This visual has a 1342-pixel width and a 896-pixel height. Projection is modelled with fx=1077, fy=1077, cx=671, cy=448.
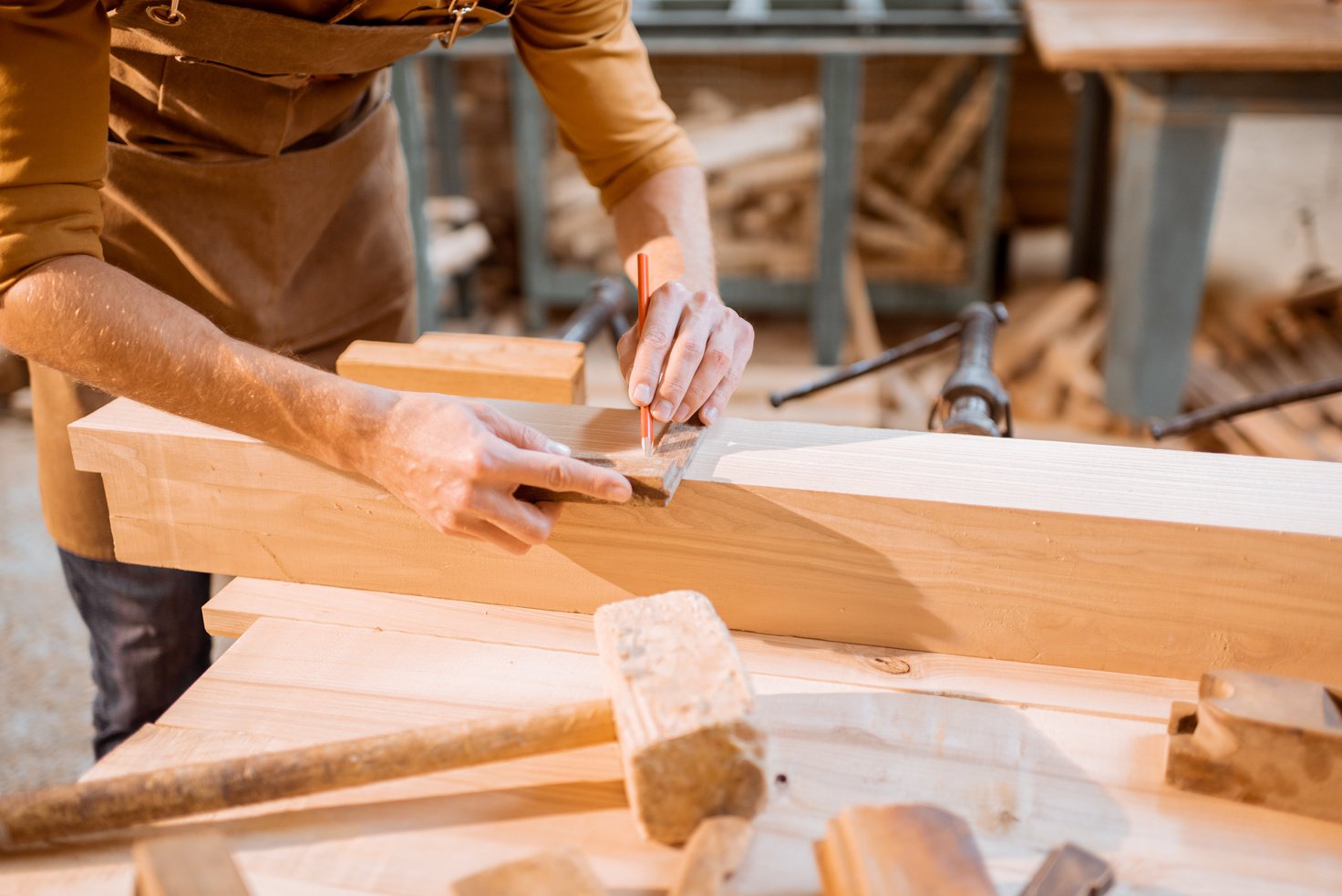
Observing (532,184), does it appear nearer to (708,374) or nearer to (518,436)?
(708,374)

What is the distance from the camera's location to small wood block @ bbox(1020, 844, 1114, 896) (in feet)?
2.94

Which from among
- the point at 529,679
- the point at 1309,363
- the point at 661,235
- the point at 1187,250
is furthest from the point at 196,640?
the point at 1309,363

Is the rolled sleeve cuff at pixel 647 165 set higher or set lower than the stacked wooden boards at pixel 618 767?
higher

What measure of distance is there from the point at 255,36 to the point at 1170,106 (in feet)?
9.08

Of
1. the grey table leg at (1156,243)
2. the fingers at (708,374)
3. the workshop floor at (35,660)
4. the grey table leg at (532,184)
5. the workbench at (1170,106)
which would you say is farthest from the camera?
the grey table leg at (532,184)

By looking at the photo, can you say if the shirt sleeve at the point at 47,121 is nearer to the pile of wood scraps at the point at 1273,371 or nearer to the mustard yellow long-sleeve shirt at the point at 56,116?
the mustard yellow long-sleeve shirt at the point at 56,116

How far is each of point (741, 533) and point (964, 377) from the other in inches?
20.3

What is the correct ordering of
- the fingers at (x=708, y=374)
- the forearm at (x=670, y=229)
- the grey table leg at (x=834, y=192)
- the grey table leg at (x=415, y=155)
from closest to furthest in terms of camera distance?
1. the fingers at (x=708, y=374)
2. the forearm at (x=670, y=229)
3. the grey table leg at (x=415, y=155)
4. the grey table leg at (x=834, y=192)

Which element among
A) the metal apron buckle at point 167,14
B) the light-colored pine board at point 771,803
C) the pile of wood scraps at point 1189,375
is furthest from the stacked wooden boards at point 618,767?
the pile of wood scraps at point 1189,375

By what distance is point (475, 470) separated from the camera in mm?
1130

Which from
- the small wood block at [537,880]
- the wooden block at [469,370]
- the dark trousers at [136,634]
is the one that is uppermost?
the wooden block at [469,370]

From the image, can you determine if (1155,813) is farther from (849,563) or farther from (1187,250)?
(1187,250)

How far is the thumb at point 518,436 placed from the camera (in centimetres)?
119

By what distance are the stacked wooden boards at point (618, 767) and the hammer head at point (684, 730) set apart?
0.05 metres
